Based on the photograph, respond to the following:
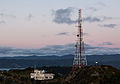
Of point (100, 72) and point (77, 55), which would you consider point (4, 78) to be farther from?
point (100, 72)

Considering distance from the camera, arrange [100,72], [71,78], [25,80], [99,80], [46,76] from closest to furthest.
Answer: [99,80] < [100,72] < [71,78] < [25,80] < [46,76]

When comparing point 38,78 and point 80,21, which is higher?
point 80,21

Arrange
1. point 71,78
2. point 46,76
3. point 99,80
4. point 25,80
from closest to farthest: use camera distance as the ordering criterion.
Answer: point 99,80, point 71,78, point 25,80, point 46,76

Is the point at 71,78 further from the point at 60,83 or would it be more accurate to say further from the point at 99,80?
the point at 99,80

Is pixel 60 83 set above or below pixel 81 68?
below

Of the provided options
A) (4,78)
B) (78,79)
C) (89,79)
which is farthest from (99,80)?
(4,78)

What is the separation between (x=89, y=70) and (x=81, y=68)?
623 centimetres

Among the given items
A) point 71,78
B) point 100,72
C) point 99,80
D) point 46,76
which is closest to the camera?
point 99,80

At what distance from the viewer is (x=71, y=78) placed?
103 metres

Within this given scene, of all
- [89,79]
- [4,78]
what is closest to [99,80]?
[89,79]

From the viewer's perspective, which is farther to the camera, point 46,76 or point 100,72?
point 46,76

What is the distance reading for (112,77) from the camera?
302 ft

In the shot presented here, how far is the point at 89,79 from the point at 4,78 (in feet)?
186

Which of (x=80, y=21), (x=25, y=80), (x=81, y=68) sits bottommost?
(x=25, y=80)
